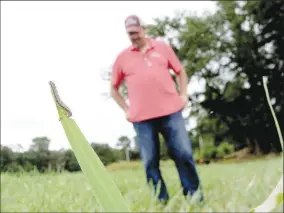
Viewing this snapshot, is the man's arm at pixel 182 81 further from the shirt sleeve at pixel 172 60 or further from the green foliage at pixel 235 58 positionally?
the green foliage at pixel 235 58

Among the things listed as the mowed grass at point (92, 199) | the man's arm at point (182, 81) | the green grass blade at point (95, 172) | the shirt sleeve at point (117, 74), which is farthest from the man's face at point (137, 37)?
the green grass blade at point (95, 172)

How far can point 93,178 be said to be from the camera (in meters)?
0.20

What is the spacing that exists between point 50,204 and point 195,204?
0.82 metres

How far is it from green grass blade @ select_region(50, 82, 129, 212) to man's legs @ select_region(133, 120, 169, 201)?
3.50 metres

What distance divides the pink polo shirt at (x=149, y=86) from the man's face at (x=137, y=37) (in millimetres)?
73

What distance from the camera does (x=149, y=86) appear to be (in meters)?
3.61

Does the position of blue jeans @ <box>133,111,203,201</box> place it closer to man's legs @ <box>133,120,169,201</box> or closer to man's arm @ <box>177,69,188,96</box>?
man's legs @ <box>133,120,169,201</box>

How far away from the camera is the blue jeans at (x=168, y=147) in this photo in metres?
3.72

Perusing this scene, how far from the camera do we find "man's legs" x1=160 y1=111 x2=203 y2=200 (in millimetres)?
3719

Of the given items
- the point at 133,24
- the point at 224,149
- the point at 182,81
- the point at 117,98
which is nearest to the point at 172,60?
the point at 182,81

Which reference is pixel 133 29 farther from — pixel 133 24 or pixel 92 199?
pixel 92 199

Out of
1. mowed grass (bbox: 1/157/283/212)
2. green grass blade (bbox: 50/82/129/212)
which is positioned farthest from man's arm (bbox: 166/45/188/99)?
green grass blade (bbox: 50/82/129/212)

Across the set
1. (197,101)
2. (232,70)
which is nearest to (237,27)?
(232,70)

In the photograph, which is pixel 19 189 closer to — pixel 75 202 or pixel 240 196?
pixel 75 202
